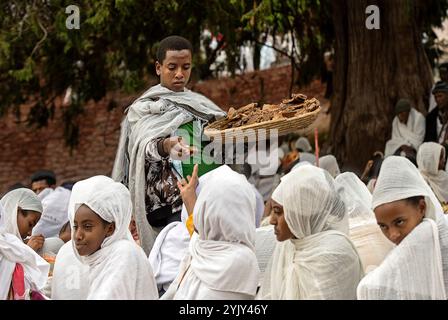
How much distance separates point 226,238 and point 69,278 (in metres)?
0.96

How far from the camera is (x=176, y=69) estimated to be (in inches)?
261

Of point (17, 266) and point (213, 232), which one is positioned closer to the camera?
point (213, 232)

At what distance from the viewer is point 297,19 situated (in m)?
13.1

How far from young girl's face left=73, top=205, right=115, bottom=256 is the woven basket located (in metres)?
1.07

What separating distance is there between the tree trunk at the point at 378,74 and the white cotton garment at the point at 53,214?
359 centimetres

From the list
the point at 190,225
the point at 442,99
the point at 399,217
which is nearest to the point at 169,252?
the point at 190,225

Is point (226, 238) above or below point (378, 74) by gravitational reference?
below

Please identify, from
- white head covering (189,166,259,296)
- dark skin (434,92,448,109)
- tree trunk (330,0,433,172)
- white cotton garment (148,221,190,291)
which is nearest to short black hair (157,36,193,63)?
white cotton garment (148,221,190,291)

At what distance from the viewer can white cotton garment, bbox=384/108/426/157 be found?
10.8 metres

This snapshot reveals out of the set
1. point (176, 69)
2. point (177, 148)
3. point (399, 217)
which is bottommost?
point (399, 217)

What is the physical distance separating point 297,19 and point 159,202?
6.95 metres

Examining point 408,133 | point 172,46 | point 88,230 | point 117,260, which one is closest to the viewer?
point 117,260

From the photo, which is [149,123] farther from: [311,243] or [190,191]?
[311,243]

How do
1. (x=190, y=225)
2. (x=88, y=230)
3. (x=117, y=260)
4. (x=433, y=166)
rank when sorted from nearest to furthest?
1. (x=117, y=260)
2. (x=88, y=230)
3. (x=190, y=225)
4. (x=433, y=166)
